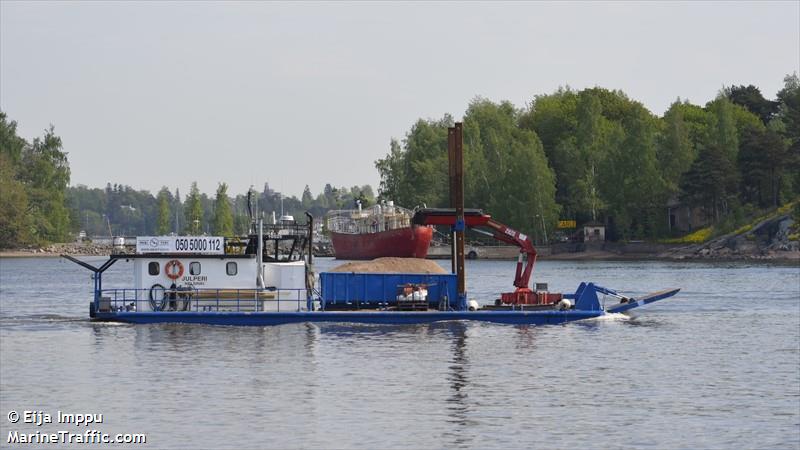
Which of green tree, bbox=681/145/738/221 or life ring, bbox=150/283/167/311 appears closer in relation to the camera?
life ring, bbox=150/283/167/311

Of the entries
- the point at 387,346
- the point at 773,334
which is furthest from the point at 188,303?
the point at 773,334

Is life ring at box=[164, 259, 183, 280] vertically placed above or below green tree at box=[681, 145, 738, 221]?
below

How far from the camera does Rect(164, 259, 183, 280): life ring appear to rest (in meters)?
58.7

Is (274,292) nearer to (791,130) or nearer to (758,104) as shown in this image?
(791,130)

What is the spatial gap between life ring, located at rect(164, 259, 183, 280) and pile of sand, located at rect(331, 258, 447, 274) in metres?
48.1

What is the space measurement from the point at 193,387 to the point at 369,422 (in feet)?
27.8

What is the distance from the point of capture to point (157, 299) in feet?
193

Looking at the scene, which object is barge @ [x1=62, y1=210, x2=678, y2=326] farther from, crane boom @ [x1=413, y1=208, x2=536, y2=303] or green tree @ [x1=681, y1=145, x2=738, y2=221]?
green tree @ [x1=681, y1=145, x2=738, y2=221]

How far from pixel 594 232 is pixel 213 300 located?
125988 millimetres

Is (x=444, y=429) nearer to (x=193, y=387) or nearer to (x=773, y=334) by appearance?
(x=193, y=387)

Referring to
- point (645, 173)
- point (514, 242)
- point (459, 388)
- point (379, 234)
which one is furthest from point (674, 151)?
point (459, 388)

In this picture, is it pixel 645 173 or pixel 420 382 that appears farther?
pixel 645 173

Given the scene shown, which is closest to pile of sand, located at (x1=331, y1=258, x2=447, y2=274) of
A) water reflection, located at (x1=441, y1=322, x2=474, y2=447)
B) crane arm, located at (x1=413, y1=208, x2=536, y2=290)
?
crane arm, located at (x1=413, y1=208, x2=536, y2=290)

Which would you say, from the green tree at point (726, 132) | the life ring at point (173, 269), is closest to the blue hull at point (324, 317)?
the life ring at point (173, 269)
